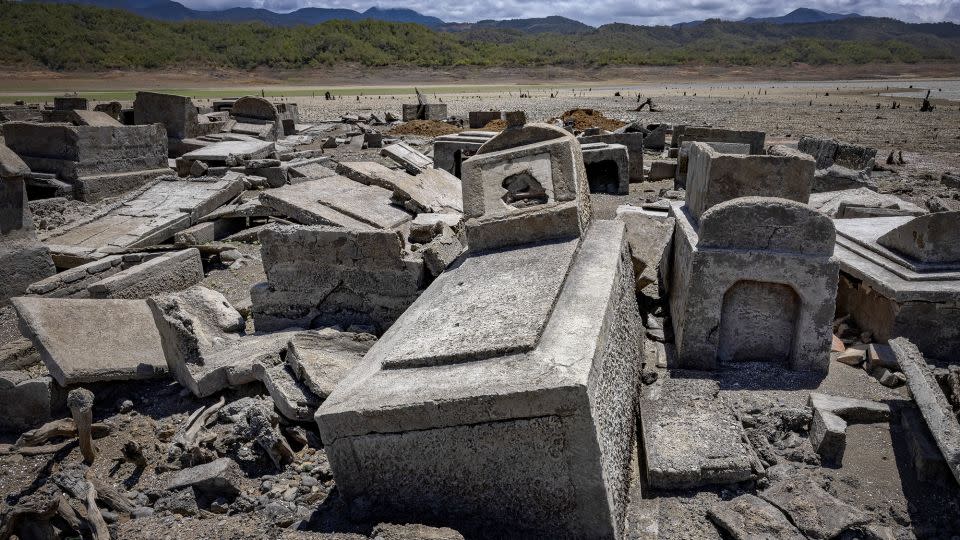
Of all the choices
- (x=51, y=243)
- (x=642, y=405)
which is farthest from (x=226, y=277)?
(x=642, y=405)

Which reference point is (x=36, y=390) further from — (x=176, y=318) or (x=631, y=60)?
(x=631, y=60)

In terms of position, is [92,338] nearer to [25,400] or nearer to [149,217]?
[25,400]

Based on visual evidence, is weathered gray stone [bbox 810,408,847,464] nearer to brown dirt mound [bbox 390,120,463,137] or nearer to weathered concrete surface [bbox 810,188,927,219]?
weathered concrete surface [bbox 810,188,927,219]

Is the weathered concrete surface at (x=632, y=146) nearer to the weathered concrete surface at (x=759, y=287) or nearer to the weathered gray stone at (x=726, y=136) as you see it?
the weathered gray stone at (x=726, y=136)

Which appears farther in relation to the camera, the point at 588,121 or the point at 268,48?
the point at 268,48

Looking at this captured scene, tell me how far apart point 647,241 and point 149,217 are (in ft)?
21.9

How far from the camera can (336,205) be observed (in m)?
7.33

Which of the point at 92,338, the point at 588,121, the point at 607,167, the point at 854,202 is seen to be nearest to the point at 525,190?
the point at 92,338

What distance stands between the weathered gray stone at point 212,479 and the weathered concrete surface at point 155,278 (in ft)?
9.92

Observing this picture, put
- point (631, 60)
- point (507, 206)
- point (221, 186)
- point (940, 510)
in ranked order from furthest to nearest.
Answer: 1. point (631, 60)
2. point (221, 186)
3. point (507, 206)
4. point (940, 510)

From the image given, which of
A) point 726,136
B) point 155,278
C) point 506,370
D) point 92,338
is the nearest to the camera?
point 506,370

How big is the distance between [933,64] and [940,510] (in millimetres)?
90513

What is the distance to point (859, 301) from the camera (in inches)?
220

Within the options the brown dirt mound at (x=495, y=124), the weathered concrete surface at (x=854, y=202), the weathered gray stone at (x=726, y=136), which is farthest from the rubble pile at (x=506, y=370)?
the brown dirt mound at (x=495, y=124)
